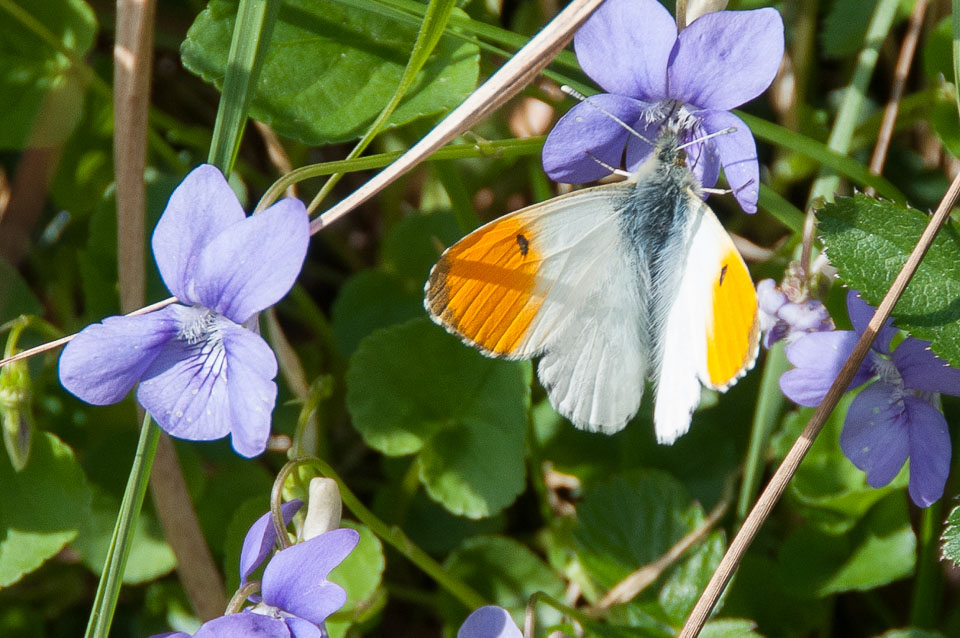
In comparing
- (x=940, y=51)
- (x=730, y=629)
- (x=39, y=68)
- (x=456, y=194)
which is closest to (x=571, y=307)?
(x=456, y=194)

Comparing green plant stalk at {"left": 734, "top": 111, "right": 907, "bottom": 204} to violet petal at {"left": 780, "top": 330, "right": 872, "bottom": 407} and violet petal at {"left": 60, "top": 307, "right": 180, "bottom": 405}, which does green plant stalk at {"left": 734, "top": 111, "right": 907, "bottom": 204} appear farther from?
violet petal at {"left": 60, "top": 307, "right": 180, "bottom": 405}

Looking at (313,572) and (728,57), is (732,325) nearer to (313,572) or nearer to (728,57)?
(728,57)

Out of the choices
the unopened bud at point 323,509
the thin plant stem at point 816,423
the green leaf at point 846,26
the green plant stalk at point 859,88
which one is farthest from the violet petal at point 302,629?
the green leaf at point 846,26

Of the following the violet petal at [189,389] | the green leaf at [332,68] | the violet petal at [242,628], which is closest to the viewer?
the violet petal at [242,628]

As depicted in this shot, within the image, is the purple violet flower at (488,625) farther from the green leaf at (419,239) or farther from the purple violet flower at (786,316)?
the green leaf at (419,239)

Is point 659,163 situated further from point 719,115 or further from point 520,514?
point 520,514
